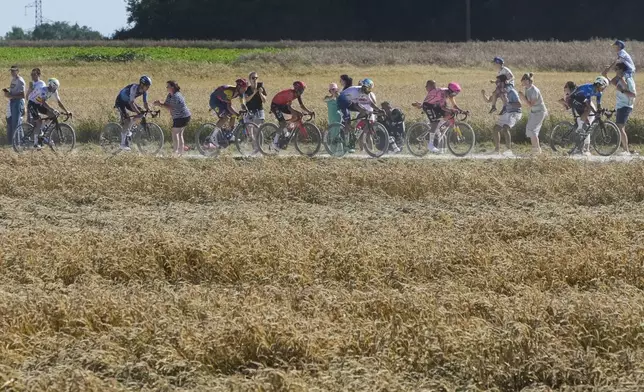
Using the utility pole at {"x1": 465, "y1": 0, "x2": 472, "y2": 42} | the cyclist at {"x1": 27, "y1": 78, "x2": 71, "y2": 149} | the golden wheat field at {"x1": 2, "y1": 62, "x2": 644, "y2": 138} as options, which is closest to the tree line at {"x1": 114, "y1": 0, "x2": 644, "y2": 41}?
the utility pole at {"x1": 465, "y1": 0, "x2": 472, "y2": 42}

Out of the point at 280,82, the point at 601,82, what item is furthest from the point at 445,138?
Result: the point at 280,82

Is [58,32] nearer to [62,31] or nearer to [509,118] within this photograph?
[62,31]

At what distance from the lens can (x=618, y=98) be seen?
18703 mm

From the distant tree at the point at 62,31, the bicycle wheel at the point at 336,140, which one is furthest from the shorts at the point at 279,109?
the distant tree at the point at 62,31

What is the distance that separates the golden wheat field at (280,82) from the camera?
25.2 m

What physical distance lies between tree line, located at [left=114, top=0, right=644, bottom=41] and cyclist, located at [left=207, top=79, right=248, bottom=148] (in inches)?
1990

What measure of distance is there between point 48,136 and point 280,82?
1883 cm

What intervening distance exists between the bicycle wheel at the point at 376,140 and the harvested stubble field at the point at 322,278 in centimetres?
288

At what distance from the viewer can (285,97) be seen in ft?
60.0

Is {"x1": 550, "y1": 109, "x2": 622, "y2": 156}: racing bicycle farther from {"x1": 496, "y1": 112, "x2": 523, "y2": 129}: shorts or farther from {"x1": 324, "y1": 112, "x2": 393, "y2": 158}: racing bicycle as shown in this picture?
{"x1": 324, "y1": 112, "x2": 393, "y2": 158}: racing bicycle

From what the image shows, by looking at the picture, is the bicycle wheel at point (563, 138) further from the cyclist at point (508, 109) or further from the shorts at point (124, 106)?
the shorts at point (124, 106)

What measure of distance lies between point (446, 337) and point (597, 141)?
12.7 m

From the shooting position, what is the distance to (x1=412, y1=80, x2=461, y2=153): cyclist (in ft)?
61.0

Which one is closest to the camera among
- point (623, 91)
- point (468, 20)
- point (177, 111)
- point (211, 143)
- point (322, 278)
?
point (322, 278)
